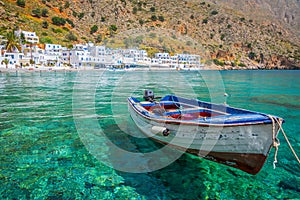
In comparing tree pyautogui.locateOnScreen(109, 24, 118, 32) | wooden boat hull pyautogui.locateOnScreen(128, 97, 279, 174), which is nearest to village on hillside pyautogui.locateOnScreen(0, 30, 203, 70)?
tree pyautogui.locateOnScreen(109, 24, 118, 32)

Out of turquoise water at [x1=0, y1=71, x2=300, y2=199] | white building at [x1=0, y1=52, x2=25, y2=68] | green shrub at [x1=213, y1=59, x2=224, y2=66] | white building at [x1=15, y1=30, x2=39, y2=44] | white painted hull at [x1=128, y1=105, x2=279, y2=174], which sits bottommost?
turquoise water at [x1=0, y1=71, x2=300, y2=199]

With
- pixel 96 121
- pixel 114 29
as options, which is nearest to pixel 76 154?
pixel 96 121

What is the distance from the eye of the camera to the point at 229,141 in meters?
6.68

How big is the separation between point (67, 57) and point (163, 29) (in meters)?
68.8

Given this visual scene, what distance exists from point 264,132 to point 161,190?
3.25m

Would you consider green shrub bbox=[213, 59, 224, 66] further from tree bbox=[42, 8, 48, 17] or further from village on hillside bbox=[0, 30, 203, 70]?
tree bbox=[42, 8, 48, 17]

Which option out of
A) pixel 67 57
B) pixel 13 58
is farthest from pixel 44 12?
pixel 13 58

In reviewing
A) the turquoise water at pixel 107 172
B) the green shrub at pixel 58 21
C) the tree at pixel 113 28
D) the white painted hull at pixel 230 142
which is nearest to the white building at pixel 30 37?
the green shrub at pixel 58 21

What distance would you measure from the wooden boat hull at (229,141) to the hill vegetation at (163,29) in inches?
3980

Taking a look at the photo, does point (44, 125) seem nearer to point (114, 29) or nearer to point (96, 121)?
point (96, 121)

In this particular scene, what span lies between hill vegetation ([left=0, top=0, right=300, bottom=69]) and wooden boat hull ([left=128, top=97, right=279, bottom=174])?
3980 inches

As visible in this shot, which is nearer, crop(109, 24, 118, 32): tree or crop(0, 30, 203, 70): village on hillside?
crop(0, 30, 203, 70): village on hillside

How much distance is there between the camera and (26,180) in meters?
6.95

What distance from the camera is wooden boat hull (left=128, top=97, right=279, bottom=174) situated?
6.15m
